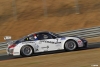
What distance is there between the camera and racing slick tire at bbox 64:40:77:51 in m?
14.5

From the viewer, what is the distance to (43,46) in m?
14.7

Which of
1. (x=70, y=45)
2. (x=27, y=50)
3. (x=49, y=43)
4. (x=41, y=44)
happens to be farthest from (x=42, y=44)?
(x=70, y=45)

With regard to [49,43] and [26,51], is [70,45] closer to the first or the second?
[49,43]

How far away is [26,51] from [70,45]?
2.34m

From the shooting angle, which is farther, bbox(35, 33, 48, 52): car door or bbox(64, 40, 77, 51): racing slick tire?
bbox(35, 33, 48, 52): car door

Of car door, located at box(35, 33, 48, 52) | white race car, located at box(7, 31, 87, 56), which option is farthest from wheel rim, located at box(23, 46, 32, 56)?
car door, located at box(35, 33, 48, 52)

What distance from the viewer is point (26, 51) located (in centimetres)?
1455

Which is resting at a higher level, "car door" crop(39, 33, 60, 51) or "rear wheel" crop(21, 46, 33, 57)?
"car door" crop(39, 33, 60, 51)

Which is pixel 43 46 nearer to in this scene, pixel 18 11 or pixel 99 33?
pixel 99 33

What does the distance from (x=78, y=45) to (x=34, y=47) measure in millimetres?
2323

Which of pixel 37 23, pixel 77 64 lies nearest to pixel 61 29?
pixel 37 23

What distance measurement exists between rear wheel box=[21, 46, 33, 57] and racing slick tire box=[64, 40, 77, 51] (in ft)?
6.04

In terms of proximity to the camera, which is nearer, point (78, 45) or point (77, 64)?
point (77, 64)

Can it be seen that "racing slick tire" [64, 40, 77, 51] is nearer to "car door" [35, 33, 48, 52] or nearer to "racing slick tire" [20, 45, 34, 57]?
"car door" [35, 33, 48, 52]
